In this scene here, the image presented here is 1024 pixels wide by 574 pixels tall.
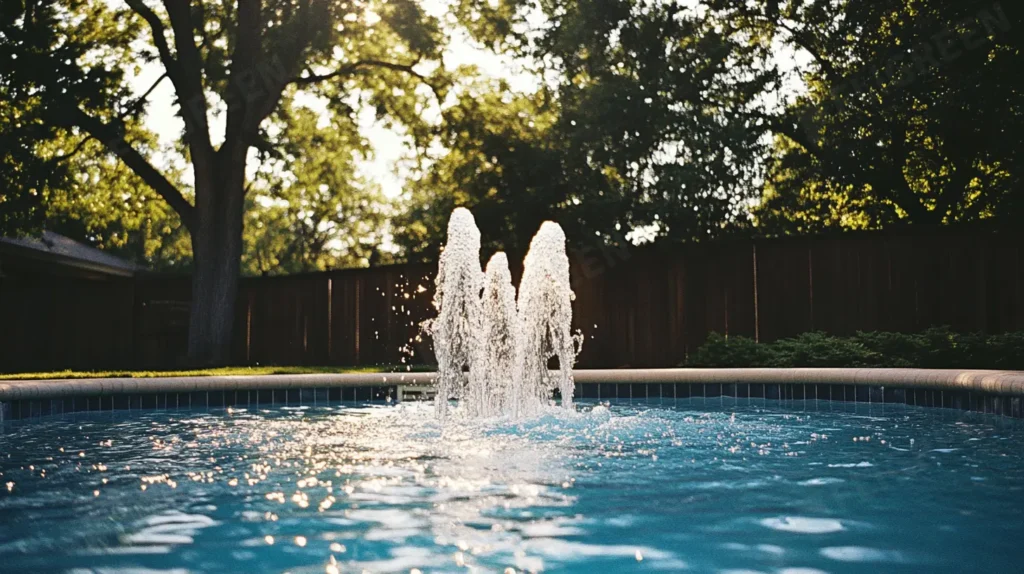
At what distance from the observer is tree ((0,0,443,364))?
17.7 m

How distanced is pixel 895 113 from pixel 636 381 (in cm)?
816

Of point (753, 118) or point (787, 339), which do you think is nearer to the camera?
point (787, 339)

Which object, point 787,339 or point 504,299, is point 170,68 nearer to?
point 504,299

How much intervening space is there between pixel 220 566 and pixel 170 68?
16.8 m

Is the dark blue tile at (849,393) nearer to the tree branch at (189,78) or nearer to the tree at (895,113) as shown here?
the tree at (895,113)

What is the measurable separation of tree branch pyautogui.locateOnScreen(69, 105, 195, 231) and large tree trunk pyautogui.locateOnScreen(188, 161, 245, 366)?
469 mm

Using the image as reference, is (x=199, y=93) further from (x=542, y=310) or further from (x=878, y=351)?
(x=878, y=351)

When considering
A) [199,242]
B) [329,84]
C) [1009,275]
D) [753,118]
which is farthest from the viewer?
[329,84]

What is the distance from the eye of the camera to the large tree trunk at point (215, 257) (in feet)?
60.2

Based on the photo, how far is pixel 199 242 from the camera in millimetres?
18484

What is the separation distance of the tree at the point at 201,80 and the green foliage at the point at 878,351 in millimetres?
8743

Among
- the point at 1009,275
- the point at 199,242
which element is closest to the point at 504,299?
the point at 1009,275

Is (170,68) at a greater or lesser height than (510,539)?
greater

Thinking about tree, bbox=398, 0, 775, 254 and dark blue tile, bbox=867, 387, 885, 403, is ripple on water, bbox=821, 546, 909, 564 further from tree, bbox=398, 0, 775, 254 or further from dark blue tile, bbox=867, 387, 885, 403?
tree, bbox=398, 0, 775, 254
